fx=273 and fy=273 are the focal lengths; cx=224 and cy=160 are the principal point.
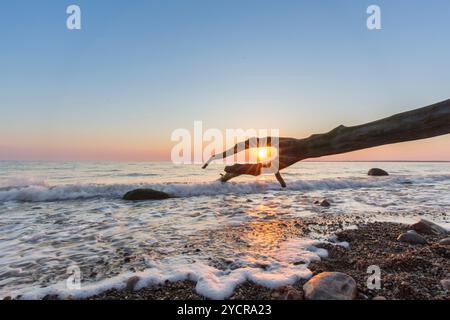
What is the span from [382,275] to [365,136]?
2.21m

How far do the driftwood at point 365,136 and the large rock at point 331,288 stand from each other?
1657mm

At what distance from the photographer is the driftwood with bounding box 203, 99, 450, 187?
322 centimetres

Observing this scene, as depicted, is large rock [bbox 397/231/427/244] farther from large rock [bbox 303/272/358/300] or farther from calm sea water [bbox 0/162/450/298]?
large rock [bbox 303/272/358/300]

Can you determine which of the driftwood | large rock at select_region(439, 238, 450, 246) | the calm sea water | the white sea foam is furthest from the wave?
the driftwood

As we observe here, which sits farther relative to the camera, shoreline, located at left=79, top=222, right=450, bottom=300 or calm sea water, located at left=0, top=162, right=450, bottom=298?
calm sea water, located at left=0, top=162, right=450, bottom=298

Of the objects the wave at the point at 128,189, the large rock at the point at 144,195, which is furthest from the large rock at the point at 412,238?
the wave at the point at 128,189

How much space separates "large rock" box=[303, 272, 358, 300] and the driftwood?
1.66m

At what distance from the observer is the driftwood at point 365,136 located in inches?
127

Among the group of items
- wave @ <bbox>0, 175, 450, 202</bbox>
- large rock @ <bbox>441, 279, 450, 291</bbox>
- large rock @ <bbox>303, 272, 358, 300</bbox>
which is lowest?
wave @ <bbox>0, 175, 450, 202</bbox>

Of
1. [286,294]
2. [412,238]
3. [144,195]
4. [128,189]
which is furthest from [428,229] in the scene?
[128,189]

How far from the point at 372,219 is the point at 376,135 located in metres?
6.62
